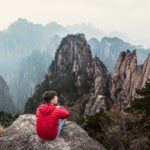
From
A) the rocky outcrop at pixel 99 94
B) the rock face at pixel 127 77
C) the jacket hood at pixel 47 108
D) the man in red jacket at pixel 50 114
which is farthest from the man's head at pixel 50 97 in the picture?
the rocky outcrop at pixel 99 94

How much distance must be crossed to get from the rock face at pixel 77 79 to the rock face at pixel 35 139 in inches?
3029

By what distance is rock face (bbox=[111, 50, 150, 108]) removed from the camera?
83.1 metres

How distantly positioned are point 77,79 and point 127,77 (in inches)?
1616

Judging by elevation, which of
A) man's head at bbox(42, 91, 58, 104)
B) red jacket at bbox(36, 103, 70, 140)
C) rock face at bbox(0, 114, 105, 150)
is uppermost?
man's head at bbox(42, 91, 58, 104)

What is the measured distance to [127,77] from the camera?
3546 inches

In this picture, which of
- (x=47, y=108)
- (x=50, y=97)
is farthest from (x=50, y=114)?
(x=50, y=97)

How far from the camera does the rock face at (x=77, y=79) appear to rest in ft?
338

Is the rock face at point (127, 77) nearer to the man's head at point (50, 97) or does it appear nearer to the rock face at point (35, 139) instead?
the rock face at point (35, 139)

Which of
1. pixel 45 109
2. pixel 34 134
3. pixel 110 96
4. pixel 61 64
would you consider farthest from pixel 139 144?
pixel 61 64

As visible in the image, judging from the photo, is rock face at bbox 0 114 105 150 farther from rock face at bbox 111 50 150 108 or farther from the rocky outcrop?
the rocky outcrop

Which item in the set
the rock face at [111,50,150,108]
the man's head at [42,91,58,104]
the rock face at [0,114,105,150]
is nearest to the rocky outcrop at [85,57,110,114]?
the rock face at [111,50,150,108]

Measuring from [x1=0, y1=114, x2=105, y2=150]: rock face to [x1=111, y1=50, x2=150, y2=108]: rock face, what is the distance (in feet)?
218

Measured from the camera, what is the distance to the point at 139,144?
861 inches

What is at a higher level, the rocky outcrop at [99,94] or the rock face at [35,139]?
the rock face at [35,139]
